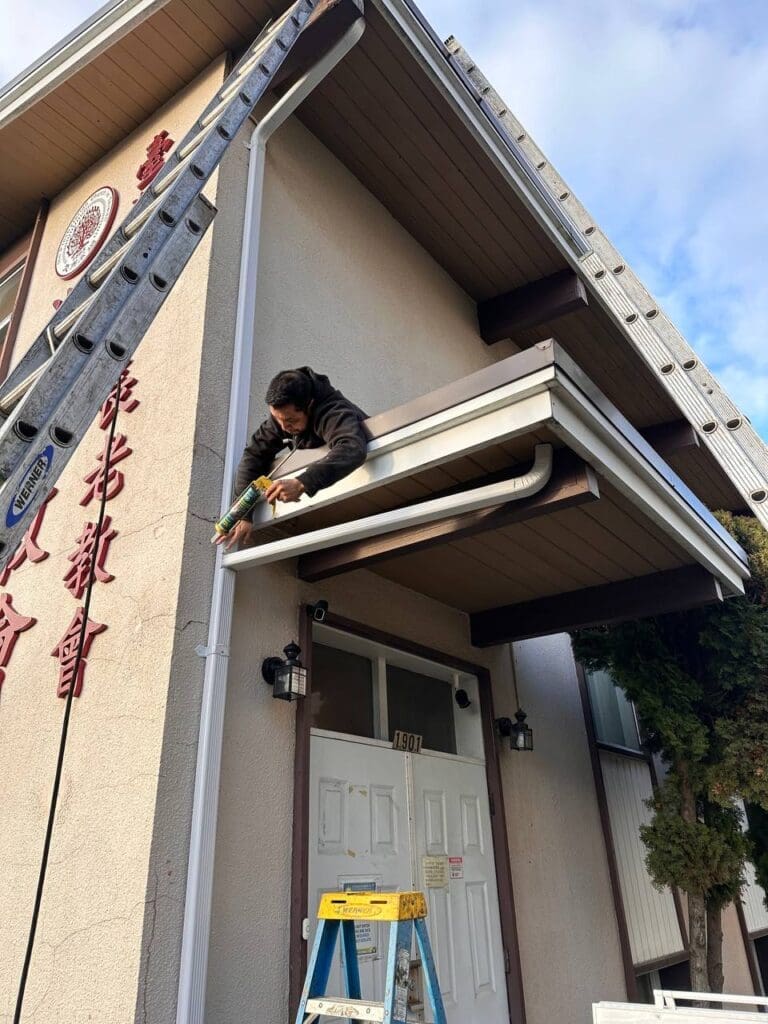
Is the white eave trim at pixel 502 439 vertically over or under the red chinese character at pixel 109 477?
A: under

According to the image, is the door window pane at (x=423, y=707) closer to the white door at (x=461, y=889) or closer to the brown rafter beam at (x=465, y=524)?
the white door at (x=461, y=889)

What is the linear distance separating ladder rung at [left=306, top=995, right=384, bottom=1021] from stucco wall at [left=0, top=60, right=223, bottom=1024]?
47 cm

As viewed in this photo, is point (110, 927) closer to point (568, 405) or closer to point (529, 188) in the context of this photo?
point (568, 405)

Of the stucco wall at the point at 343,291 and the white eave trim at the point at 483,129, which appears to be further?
the white eave trim at the point at 483,129

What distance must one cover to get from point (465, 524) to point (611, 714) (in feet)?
13.1

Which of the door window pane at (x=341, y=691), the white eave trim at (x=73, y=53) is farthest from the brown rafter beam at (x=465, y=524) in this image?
the white eave trim at (x=73, y=53)

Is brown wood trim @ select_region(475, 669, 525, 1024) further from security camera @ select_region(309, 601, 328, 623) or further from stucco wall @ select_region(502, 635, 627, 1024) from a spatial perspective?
security camera @ select_region(309, 601, 328, 623)

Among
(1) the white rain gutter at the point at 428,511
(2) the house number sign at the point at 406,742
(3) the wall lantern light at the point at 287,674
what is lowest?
(2) the house number sign at the point at 406,742

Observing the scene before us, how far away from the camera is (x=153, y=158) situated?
416cm

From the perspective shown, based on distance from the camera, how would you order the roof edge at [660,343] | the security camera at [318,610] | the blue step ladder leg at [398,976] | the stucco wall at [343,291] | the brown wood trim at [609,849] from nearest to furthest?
the blue step ladder leg at [398,976] < the security camera at [318,610] < the stucco wall at [343,291] < the roof edge at [660,343] < the brown wood trim at [609,849]

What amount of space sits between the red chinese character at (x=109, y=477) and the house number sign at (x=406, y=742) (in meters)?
1.87

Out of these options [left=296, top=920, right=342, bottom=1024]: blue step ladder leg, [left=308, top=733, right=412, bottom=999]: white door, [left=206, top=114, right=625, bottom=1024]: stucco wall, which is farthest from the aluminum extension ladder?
[left=308, top=733, right=412, bottom=999]: white door

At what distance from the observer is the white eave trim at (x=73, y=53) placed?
3.89m

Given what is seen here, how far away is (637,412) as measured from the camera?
21.0ft
